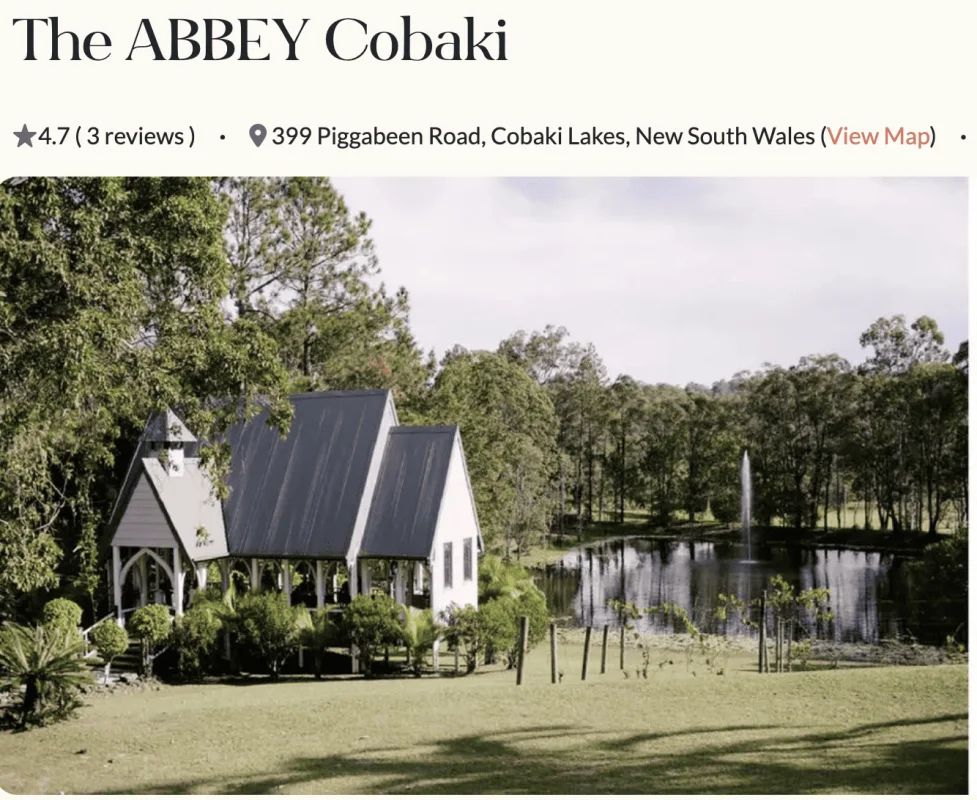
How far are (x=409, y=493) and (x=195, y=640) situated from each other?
465 centimetres

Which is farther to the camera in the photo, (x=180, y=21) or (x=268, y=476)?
(x=268, y=476)

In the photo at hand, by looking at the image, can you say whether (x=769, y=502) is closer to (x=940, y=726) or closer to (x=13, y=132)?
(x=940, y=726)

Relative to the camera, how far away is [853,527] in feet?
153

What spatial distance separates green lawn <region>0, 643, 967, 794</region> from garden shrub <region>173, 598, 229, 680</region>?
107 inches

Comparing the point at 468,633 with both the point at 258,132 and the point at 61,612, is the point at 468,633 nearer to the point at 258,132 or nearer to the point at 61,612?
the point at 61,612

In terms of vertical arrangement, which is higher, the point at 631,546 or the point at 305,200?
the point at 305,200

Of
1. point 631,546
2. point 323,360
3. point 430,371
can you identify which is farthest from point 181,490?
point 631,546

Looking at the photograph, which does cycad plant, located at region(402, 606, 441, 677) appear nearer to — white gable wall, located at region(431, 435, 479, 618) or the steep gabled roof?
white gable wall, located at region(431, 435, 479, 618)

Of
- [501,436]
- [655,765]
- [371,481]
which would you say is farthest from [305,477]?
[501,436]

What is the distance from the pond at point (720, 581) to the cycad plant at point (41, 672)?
14.8 metres

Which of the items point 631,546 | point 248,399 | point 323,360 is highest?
point 323,360

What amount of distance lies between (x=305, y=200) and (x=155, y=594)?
11021 millimetres

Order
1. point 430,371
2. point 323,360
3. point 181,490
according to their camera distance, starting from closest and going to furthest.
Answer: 1. point 181,490
2. point 323,360
3. point 430,371

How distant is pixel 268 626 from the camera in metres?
16.6
